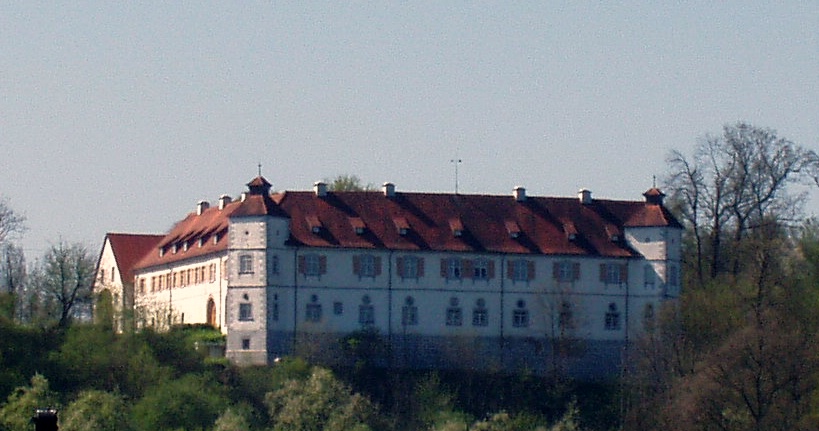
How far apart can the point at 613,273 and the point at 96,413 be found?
23.2 m

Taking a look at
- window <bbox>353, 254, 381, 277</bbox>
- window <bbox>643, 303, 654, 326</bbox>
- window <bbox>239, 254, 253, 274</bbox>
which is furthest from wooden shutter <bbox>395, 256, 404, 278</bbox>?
window <bbox>643, 303, 654, 326</bbox>

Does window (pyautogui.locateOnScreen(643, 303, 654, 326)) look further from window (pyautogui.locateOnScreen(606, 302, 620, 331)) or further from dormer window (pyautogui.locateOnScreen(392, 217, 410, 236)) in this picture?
dormer window (pyautogui.locateOnScreen(392, 217, 410, 236))

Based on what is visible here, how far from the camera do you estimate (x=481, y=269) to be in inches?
3477

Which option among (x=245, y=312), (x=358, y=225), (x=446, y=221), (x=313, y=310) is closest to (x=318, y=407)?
(x=313, y=310)

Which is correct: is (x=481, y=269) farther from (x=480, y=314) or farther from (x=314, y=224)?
(x=314, y=224)

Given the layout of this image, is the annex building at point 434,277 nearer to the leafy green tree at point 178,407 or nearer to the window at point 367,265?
the window at point 367,265

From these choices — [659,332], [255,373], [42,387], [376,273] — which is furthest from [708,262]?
[42,387]

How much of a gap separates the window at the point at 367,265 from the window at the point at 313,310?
2.08m

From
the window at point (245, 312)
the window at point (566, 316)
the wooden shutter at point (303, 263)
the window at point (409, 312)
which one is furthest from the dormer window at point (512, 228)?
the window at point (245, 312)

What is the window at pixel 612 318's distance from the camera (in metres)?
88.5

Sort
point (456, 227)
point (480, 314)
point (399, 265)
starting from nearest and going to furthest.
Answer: point (399, 265) → point (480, 314) → point (456, 227)

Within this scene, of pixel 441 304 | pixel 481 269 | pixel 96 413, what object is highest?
pixel 481 269

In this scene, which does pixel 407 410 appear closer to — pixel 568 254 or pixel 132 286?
pixel 568 254

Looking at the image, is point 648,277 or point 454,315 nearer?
point 454,315
